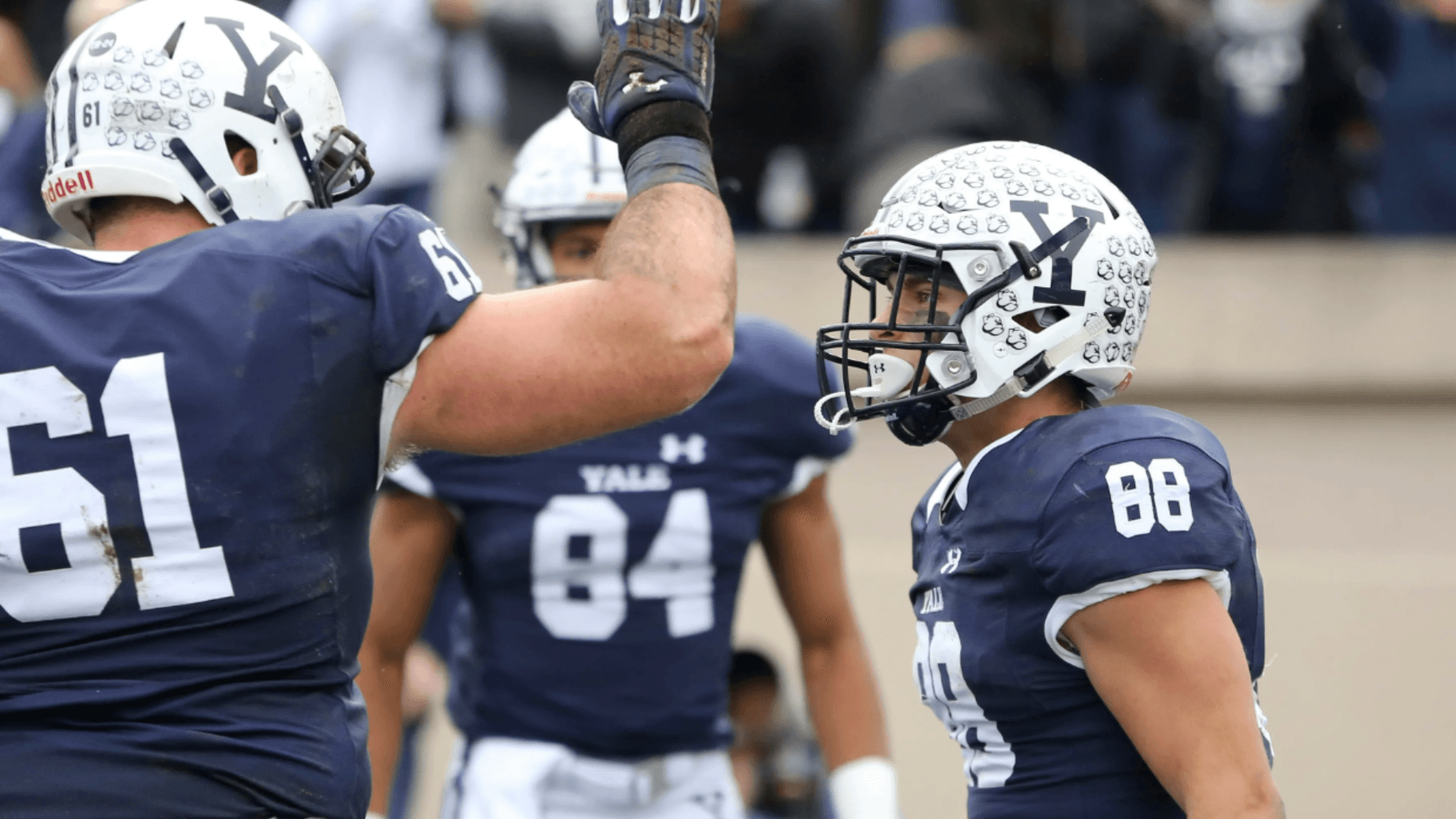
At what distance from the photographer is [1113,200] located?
9.02ft

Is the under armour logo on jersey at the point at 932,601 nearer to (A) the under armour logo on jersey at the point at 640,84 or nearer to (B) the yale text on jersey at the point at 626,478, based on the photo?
(A) the under armour logo on jersey at the point at 640,84

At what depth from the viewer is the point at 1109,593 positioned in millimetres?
2318

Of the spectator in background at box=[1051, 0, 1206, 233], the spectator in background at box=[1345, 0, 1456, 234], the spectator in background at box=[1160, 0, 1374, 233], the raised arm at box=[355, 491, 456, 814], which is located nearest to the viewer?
the raised arm at box=[355, 491, 456, 814]

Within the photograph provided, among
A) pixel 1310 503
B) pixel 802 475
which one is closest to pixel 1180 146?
pixel 1310 503

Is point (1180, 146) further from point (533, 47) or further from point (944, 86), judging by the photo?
point (533, 47)

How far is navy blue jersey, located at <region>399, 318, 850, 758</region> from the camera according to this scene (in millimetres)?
3605

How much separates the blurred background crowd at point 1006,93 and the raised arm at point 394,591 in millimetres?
3182

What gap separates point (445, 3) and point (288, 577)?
5.05 metres

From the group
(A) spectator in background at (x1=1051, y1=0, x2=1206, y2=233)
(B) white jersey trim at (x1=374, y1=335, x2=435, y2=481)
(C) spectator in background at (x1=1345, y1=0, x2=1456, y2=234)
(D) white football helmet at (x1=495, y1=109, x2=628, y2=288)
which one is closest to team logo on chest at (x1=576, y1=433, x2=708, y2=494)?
(D) white football helmet at (x1=495, y1=109, x2=628, y2=288)

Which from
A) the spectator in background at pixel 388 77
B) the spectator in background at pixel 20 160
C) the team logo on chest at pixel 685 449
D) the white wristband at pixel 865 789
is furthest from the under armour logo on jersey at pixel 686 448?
the spectator in background at pixel 388 77

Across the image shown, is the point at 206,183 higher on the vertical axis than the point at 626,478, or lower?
higher

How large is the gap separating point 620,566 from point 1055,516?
140 centimetres

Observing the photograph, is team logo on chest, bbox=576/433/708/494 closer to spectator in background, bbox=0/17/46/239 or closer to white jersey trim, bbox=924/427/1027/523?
white jersey trim, bbox=924/427/1027/523

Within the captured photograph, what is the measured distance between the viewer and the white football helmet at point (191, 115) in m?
2.49
